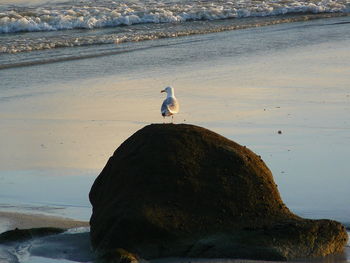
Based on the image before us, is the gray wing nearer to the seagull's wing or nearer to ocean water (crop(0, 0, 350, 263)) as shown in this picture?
the seagull's wing

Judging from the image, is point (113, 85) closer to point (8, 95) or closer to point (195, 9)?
point (8, 95)

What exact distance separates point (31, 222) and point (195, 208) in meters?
1.85

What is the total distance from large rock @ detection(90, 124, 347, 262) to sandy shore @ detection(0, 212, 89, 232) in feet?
2.36

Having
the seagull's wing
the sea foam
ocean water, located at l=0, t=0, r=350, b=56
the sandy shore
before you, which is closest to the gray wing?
the seagull's wing

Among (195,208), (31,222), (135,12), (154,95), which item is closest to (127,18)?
(135,12)

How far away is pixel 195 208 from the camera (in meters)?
6.59

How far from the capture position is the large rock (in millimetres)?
6438

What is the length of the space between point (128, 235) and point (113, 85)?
8485mm

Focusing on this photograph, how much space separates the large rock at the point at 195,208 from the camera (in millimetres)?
6438

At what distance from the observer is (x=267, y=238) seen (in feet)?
21.2

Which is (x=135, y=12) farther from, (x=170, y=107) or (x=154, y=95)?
(x=170, y=107)

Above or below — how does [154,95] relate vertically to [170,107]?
below

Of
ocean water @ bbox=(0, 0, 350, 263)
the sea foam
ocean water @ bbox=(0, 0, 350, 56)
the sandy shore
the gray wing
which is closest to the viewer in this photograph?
the sandy shore

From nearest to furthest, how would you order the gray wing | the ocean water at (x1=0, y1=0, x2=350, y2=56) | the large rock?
the large rock, the gray wing, the ocean water at (x1=0, y1=0, x2=350, y2=56)
